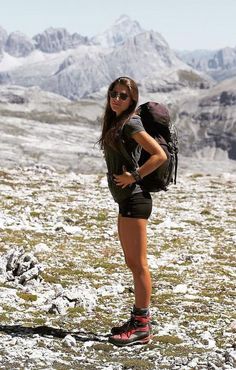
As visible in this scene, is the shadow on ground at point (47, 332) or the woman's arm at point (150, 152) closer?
the woman's arm at point (150, 152)

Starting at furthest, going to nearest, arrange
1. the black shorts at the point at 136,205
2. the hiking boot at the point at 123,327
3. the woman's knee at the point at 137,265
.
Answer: the hiking boot at the point at 123,327 < the woman's knee at the point at 137,265 < the black shorts at the point at 136,205

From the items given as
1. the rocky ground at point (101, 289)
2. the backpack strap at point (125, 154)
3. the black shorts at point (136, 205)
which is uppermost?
the backpack strap at point (125, 154)

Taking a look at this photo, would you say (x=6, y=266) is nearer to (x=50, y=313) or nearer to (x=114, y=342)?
(x=50, y=313)

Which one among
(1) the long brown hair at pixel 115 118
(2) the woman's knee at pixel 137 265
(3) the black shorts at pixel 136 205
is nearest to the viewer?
(1) the long brown hair at pixel 115 118

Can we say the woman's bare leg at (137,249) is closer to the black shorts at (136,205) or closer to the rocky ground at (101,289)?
the black shorts at (136,205)

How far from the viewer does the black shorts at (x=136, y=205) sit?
938 centimetres

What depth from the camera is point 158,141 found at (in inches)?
367

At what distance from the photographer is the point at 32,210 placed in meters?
27.1

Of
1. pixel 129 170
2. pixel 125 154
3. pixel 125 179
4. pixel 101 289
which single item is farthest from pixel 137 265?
pixel 101 289

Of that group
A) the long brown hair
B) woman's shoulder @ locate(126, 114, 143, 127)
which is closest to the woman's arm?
woman's shoulder @ locate(126, 114, 143, 127)

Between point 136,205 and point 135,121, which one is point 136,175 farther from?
point 135,121

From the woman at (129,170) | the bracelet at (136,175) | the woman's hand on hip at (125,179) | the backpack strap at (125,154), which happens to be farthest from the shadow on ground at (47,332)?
the backpack strap at (125,154)

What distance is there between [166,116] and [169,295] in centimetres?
637

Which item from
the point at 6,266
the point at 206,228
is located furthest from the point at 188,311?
the point at 206,228
